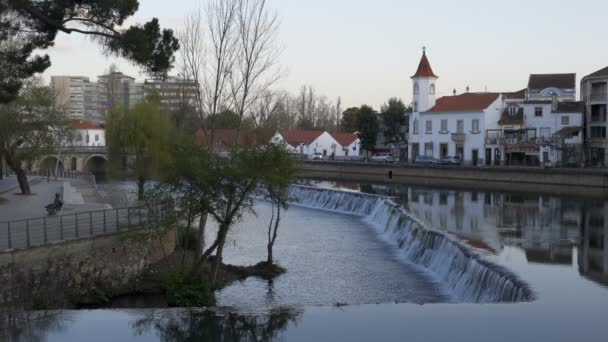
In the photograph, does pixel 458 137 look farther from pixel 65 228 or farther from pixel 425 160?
pixel 65 228

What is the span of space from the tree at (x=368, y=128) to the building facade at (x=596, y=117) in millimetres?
28247

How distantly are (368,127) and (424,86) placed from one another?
46.5 ft

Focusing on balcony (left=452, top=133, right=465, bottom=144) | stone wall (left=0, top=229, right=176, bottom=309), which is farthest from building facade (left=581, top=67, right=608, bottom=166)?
stone wall (left=0, top=229, right=176, bottom=309)

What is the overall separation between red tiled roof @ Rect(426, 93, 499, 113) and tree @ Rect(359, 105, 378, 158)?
512 inches

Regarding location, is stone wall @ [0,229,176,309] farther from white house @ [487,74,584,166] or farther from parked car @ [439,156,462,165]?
parked car @ [439,156,462,165]

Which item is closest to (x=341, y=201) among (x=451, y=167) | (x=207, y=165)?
(x=451, y=167)

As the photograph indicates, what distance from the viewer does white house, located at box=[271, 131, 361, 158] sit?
90188 mm

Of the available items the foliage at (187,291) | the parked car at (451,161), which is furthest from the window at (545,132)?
the foliage at (187,291)

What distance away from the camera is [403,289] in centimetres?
1895

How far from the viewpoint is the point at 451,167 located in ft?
190

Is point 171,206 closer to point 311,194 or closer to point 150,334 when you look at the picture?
point 150,334

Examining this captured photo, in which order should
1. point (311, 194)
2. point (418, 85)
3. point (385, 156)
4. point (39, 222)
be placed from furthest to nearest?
point (385, 156) → point (418, 85) → point (311, 194) → point (39, 222)

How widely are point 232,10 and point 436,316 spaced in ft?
36.1

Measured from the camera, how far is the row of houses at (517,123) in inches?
2309
